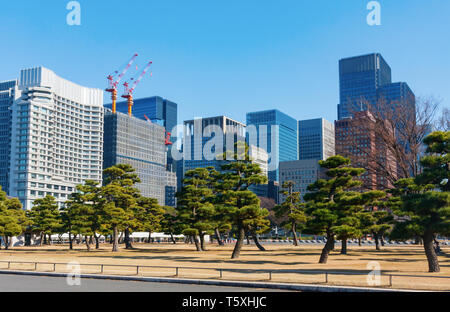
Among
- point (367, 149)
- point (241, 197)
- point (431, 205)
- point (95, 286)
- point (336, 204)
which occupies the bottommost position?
point (95, 286)

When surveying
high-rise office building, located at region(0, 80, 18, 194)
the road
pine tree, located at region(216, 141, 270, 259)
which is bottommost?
the road

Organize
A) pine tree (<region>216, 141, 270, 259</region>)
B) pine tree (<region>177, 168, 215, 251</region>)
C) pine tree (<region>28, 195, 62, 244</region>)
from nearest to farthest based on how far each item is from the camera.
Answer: pine tree (<region>216, 141, 270, 259</region>) < pine tree (<region>177, 168, 215, 251</region>) < pine tree (<region>28, 195, 62, 244</region>)

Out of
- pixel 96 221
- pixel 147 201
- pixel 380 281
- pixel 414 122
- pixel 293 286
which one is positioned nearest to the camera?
pixel 293 286

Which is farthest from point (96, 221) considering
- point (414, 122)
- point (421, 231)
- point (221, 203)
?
point (421, 231)

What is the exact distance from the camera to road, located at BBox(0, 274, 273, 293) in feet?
67.4

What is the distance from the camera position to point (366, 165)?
2063 inches

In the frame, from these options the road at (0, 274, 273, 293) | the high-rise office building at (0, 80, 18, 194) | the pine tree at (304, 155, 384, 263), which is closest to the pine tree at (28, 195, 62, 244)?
the pine tree at (304, 155, 384, 263)

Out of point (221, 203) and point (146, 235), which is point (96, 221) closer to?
point (221, 203)

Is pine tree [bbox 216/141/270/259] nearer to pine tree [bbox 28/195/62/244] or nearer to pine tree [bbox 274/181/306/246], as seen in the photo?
pine tree [bbox 274/181/306/246]

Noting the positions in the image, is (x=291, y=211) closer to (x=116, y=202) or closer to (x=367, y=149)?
(x=367, y=149)

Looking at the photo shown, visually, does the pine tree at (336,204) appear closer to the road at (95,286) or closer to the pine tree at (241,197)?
the pine tree at (241,197)

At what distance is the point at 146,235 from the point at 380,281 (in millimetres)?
114200

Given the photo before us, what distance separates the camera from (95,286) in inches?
866

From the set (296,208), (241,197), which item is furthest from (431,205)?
(296,208)
